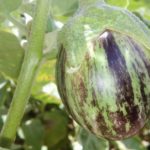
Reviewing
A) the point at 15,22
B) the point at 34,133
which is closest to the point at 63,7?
the point at 15,22

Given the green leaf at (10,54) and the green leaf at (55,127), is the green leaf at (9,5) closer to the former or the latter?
the green leaf at (10,54)

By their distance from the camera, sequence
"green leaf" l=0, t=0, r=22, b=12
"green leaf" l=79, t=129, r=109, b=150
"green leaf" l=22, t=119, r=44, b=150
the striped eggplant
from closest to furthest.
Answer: the striped eggplant
"green leaf" l=0, t=0, r=22, b=12
"green leaf" l=79, t=129, r=109, b=150
"green leaf" l=22, t=119, r=44, b=150

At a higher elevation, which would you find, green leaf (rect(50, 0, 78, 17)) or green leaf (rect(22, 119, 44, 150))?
green leaf (rect(50, 0, 78, 17))

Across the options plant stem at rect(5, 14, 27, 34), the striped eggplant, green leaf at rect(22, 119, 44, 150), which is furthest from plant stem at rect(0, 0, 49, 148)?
green leaf at rect(22, 119, 44, 150)

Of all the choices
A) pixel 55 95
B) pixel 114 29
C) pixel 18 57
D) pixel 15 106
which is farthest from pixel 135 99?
pixel 55 95

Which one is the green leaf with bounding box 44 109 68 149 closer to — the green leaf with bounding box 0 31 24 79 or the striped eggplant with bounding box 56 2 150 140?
the green leaf with bounding box 0 31 24 79

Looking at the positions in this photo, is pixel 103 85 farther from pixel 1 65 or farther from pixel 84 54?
pixel 1 65

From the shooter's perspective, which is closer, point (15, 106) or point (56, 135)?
point (15, 106)
